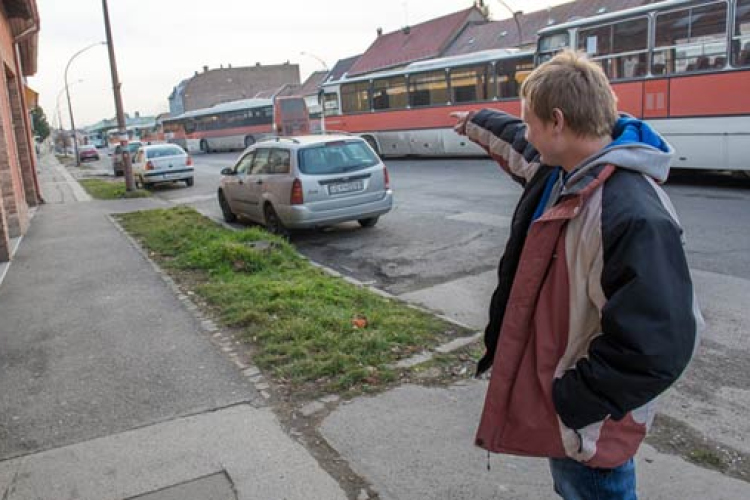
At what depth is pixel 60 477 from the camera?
3418 millimetres

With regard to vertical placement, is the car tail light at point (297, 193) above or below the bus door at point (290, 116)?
below

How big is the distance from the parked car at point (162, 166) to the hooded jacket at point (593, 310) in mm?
21375

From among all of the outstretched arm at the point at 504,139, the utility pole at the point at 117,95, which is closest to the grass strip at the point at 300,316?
the outstretched arm at the point at 504,139

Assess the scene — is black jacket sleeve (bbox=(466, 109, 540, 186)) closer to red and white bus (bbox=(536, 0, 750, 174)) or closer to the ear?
the ear

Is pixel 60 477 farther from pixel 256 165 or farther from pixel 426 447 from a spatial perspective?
pixel 256 165

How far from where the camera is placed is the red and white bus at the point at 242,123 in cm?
3978

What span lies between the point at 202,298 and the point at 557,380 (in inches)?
220

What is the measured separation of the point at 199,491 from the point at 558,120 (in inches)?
98.3

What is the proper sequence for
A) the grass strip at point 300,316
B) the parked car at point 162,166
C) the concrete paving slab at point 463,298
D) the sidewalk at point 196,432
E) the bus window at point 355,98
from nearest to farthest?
the sidewalk at point 196,432 < the grass strip at point 300,316 < the concrete paving slab at point 463,298 < the parked car at point 162,166 < the bus window at point 355,98

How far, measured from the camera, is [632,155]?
68.7 inches

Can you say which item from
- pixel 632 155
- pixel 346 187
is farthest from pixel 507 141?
pixel 346 187

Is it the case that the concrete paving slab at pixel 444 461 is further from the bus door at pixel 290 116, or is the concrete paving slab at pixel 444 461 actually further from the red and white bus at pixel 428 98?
the bus door at pixel 290 116

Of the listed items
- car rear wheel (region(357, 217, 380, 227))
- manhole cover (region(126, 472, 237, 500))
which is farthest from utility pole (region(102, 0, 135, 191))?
manhole cover (region(126, 472, 237, 500))

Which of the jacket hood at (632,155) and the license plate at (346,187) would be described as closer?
the jacket hood at (632,155)
